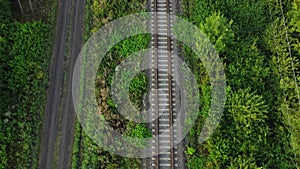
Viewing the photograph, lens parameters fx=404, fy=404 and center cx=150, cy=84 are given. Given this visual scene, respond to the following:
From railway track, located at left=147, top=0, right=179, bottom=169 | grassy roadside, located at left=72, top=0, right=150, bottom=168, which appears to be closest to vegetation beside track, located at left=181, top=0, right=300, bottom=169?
railway track, located at left=147, top=0, right=179, bottom=169

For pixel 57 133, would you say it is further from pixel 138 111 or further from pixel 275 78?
pixel 275 78

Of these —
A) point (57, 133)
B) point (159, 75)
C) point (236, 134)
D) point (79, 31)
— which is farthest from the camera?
point (79, 31)

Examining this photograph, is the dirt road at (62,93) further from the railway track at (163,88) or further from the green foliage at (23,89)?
the railway track at (163,88)

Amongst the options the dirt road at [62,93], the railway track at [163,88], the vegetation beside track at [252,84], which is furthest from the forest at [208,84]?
the railway track at [163,88]

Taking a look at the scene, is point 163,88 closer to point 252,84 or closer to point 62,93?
point 252,84

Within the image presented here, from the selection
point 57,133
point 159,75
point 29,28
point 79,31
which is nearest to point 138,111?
point 159,75

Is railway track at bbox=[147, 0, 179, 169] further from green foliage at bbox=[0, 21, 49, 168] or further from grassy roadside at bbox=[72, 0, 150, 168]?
green foliage at bbox=[0, 21, 49, 168]
